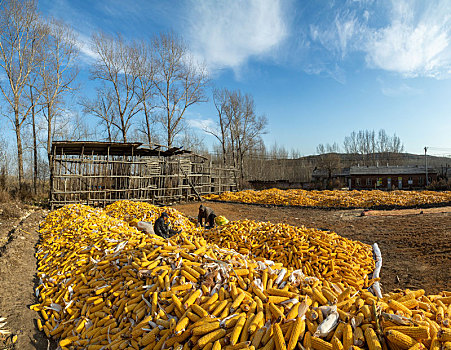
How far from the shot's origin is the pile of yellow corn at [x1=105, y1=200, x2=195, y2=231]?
730cm

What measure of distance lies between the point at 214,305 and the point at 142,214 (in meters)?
7.03

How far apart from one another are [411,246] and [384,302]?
496 centimetres

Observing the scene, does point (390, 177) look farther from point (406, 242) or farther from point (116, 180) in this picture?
point (116, 180)

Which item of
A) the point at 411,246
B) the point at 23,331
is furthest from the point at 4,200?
the point at 411,246

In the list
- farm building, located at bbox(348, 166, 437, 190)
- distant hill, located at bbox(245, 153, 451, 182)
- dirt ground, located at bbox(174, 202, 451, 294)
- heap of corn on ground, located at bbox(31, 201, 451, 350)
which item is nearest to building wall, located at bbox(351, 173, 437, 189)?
farm building, located at bbox(348, 166, 437, 190)

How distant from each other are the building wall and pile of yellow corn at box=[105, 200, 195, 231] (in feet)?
90.0

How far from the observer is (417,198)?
43.1 feet

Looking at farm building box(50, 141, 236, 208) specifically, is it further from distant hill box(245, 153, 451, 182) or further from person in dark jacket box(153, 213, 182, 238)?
distant hill box(245, 153, 451, 182)

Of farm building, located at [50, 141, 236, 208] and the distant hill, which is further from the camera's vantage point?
the distant hill

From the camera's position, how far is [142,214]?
8398 mm

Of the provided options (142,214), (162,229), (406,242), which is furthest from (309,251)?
(142,214)

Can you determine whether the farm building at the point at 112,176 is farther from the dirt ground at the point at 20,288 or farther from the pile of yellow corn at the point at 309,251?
the pile of yellow corn at the point at 309,251

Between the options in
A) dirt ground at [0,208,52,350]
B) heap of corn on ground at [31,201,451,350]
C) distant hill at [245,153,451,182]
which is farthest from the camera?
distant hill at [245,153,451,182]

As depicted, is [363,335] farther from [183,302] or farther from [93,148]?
[93,148]
